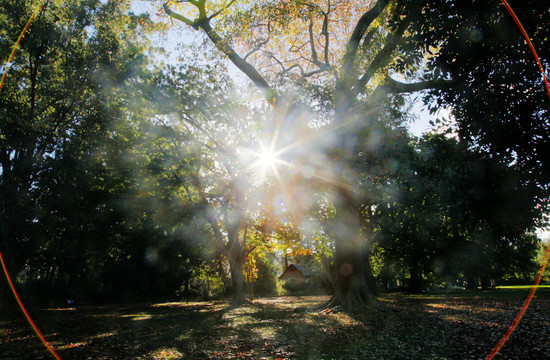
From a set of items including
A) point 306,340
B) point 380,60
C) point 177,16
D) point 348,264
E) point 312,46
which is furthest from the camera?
point 312,46

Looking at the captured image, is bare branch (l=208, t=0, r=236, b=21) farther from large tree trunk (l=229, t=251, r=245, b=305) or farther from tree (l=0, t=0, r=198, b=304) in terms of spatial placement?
large tree trunk (l=229, t=251, r=245, b=305)

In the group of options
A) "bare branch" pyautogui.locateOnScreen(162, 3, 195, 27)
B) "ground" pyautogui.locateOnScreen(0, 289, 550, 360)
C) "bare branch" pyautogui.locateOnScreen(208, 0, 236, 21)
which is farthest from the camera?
"bare branch" pyautogui.locateOnScreen(162, 3, 195, 27)

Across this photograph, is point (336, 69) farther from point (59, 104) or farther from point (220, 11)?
point (59, 104)

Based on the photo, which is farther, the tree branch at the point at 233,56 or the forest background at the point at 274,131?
the tree branch at the point at 233,56

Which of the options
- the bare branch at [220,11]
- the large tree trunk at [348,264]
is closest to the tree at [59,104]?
the bare branch at [220,11]

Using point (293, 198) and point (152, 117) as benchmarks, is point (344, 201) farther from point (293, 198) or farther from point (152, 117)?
point (152, 117)

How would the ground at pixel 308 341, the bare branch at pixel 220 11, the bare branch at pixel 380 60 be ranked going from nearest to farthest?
the ground at pixel 308 341 < the bare branch at pixel 380 60 < the bare branch at pixel 220 11

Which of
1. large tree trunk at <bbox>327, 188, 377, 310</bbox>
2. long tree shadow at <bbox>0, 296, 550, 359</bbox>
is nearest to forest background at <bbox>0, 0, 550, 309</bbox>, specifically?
large tree trunk at <bbox>327, 188, 377, 310</bbox>

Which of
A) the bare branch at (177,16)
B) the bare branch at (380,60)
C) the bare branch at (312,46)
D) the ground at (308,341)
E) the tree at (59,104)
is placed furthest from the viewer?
the bare branch at (312,46)

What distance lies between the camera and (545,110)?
7258 millimetres

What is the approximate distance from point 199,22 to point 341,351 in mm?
16697

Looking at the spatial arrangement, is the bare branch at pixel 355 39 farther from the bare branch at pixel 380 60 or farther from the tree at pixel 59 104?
the tree at pixel 59 104

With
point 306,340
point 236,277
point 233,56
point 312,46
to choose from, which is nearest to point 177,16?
point 233,56

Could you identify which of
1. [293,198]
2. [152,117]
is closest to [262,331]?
[293,198]
